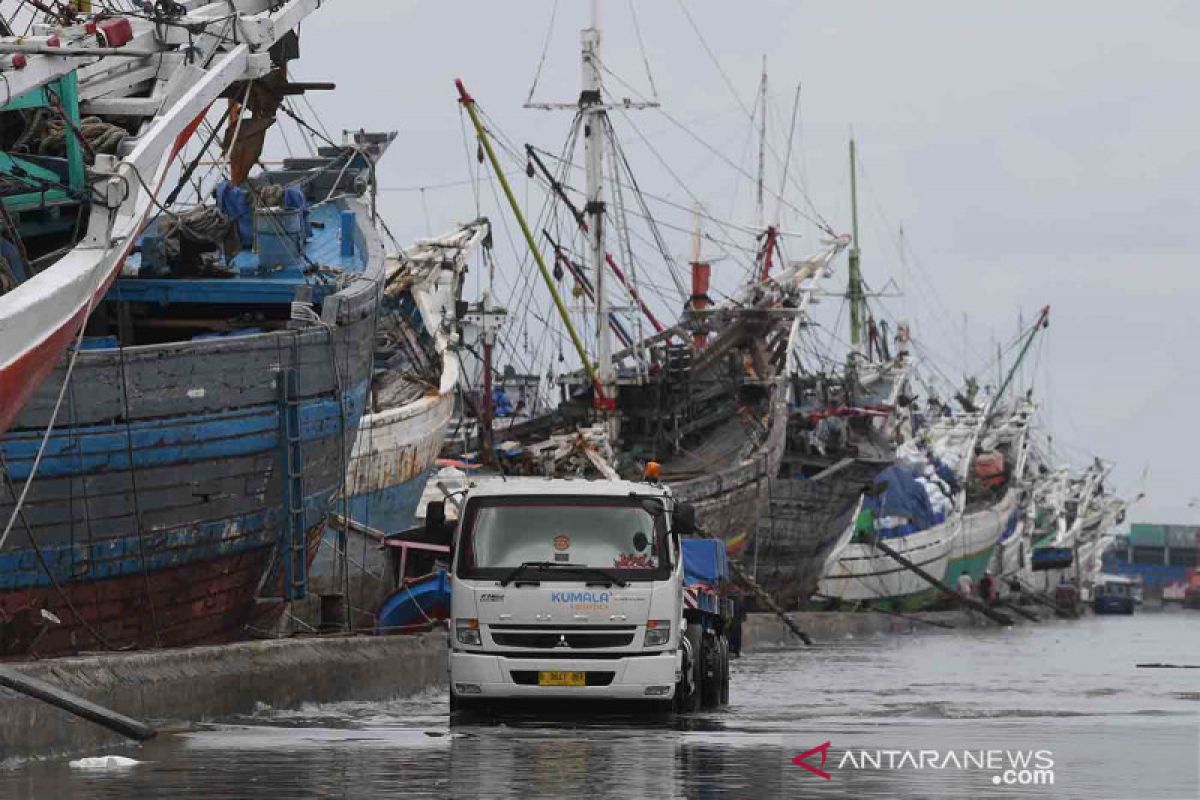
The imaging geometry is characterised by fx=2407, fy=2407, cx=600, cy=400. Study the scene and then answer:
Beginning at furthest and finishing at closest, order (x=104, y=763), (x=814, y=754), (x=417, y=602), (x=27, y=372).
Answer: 1. (x=417, y=602)
2. (x=27, y=372)
3. (x=814, y=754)
4. (x=104, y=763)

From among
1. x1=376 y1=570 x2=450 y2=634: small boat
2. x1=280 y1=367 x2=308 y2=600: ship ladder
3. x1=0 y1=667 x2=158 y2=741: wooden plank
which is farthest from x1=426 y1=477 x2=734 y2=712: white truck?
x1=376 y1=570 x2=450 y2=634: small boat

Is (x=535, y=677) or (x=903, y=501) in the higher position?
(x=535, y=677)

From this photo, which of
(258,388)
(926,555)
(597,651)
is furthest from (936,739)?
(926,555)

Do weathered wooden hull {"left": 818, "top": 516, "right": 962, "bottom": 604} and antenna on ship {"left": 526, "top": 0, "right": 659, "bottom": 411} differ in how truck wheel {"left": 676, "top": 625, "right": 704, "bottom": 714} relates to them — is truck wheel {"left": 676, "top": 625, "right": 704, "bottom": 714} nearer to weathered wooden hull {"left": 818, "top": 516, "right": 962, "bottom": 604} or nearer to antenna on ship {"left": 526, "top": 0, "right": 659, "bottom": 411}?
antenna on ship {"left": 526, "top": 0, "right": 659, "bottom": 411}

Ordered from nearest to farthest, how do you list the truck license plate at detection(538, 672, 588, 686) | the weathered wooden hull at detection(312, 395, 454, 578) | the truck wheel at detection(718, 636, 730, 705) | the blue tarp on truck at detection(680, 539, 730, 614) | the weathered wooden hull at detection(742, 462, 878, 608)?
the truck license plate at detection(538, 672, 588, 686) → the truck wheel at detection(718, 636, 730, 705) → the blue tarp on truck at detection(680, 539, 730, 614) → the weathered wooden hull at detection(312, 395, 454, 578) → the weathered wooden hull at detection(742, 462, 878, 608)

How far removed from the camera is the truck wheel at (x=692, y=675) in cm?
2219

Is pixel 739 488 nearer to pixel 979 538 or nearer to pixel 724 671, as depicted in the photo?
pixel 724 671

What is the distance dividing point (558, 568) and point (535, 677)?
3.21 ft

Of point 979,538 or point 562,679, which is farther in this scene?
point 979,538

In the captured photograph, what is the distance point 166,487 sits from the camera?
25.6 metres

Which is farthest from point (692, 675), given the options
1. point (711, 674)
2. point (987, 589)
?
point (987, 589)

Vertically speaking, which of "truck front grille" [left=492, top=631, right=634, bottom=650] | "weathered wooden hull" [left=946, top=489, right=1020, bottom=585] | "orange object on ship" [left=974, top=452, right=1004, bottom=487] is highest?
"truck front grille" [left=492, top=631, right=634, bottom=650]

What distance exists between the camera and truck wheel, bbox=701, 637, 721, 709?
23.9 metres

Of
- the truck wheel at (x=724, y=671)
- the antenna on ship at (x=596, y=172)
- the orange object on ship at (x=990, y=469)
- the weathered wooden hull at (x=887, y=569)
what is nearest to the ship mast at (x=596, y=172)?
the antenna on ship at (x=596, y=172)
